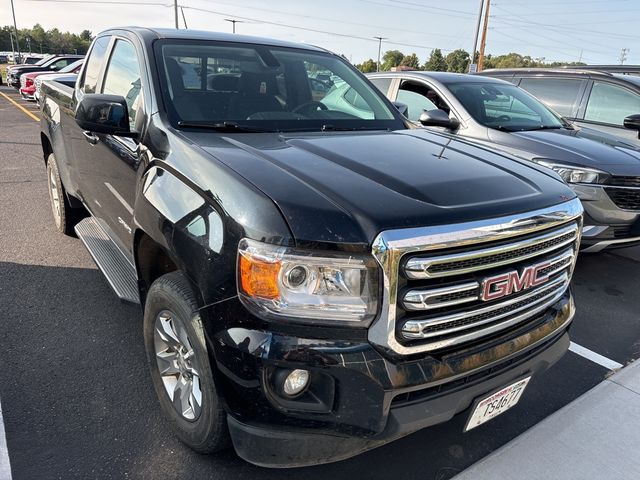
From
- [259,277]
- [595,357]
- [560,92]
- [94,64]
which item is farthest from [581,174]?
[94,64]

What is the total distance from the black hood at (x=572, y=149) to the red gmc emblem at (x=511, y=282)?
9.15ft

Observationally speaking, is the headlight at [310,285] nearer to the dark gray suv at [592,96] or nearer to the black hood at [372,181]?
the black hood at [372,181]

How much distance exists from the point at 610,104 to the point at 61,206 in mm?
6818

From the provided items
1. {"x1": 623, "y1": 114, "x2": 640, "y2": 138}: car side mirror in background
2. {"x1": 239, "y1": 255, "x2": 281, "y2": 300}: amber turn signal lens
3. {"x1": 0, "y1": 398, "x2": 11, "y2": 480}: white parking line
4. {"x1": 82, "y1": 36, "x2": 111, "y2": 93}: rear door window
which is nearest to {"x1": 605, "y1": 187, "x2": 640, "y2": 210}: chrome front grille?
{"x1": 623, "y1": 114, "x2": 640, "y2": 138}: car side mirror in background

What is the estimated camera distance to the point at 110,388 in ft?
8.87

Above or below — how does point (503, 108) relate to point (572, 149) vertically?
above

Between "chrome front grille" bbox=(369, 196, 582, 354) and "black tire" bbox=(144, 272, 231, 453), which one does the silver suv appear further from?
"black tire" bbox=(144, 272, 231, 453)

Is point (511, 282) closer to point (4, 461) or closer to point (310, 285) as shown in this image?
point (310, 285)

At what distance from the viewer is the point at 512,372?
80.4 inches

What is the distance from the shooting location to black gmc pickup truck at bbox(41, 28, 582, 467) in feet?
5.53

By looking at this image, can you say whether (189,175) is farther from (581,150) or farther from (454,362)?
(581,150)

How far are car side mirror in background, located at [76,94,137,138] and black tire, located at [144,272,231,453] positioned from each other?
0.93 metres

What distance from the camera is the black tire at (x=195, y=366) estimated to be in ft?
6.19

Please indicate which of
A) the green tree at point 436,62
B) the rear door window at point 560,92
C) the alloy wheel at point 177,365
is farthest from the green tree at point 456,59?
the alloy wheel at point 177,365
